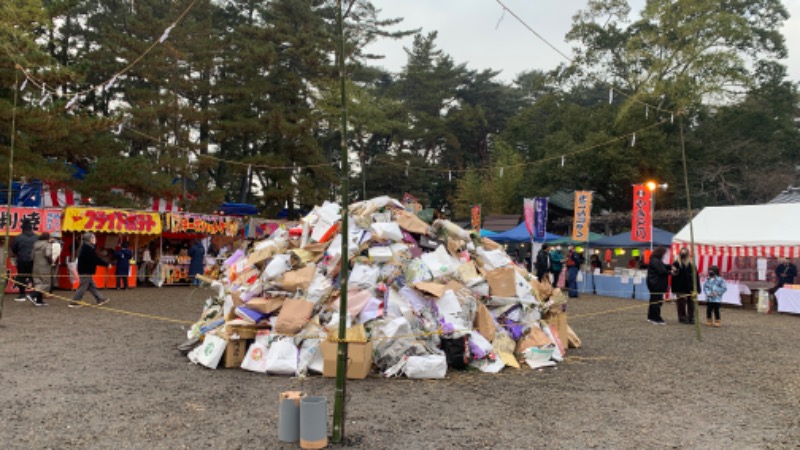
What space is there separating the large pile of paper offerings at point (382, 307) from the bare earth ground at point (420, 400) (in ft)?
0.90

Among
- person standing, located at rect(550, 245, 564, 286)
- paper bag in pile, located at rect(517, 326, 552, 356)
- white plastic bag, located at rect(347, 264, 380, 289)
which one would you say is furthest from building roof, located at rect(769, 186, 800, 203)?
white plastic bag, located at rect(347, 264, 380, 289)

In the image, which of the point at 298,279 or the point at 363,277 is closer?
the point at 363,277

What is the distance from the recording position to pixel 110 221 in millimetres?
16656

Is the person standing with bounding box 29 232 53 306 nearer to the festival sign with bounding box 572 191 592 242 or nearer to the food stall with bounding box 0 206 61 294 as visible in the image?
the food stall with bounding box 0 206 61 294

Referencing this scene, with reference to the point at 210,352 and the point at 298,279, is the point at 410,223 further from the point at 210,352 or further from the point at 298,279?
the point at 210,352

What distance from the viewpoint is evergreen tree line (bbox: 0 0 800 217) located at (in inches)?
808

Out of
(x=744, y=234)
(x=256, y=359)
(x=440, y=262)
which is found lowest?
(x=256, y=359)

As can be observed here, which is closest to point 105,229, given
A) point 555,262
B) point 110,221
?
point 110,221

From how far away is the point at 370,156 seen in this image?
39438 mm

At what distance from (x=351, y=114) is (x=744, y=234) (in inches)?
800

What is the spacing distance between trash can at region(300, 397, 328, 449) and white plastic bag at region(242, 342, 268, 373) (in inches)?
110

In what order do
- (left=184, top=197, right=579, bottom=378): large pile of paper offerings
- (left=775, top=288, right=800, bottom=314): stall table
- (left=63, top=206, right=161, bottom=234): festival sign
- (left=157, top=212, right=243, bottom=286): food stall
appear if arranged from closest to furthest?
(left=184, top=197, right=579, bottom=378): large pile of paper offerings → (left=775, top=288, right=800, bottom=314): stall table → (left=63, top=206, right=161, bottom=234): festival sign → (left=157, top=212, right=243, bottom=286): food stall

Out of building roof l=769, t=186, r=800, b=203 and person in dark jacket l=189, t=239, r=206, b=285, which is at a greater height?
building roof l=769, t=186, r=800, b=203

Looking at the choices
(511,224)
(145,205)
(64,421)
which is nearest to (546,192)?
(511,224)
